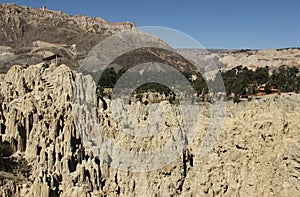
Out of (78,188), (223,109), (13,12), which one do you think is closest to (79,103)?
(78,188)

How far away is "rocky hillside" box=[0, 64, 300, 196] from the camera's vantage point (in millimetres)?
12766

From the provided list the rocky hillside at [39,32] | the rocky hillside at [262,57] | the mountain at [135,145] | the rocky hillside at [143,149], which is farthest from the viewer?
the rocky hillside at [262,57]

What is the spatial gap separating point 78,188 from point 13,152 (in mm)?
4830

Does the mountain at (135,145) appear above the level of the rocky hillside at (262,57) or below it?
below

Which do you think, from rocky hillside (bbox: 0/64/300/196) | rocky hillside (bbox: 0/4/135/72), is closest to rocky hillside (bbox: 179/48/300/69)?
rocky hillside (bbox: 0/4/135/72)

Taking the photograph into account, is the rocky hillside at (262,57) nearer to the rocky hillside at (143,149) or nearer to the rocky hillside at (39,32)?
the rocky hillside at (39,32)

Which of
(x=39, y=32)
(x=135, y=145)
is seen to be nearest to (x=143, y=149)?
(x=135, y=145)

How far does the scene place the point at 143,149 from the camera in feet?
44.7

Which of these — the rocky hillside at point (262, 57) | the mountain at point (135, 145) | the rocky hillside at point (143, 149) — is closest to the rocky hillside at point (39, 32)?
the rocky hillside at point (262, 57)

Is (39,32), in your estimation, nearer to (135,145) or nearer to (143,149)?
(135,145)

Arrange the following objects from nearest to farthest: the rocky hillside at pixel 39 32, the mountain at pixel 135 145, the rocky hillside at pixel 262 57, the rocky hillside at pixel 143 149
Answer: the rocky hillside at pixel 143 149 < the mountain at pixel 135 145 < the rocky hillside at pixel 39 32 < the rocky hillside at pixel 262 57

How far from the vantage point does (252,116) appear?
14.1 m

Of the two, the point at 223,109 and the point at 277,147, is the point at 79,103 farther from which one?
the point at 277,147

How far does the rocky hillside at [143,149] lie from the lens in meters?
12.8
